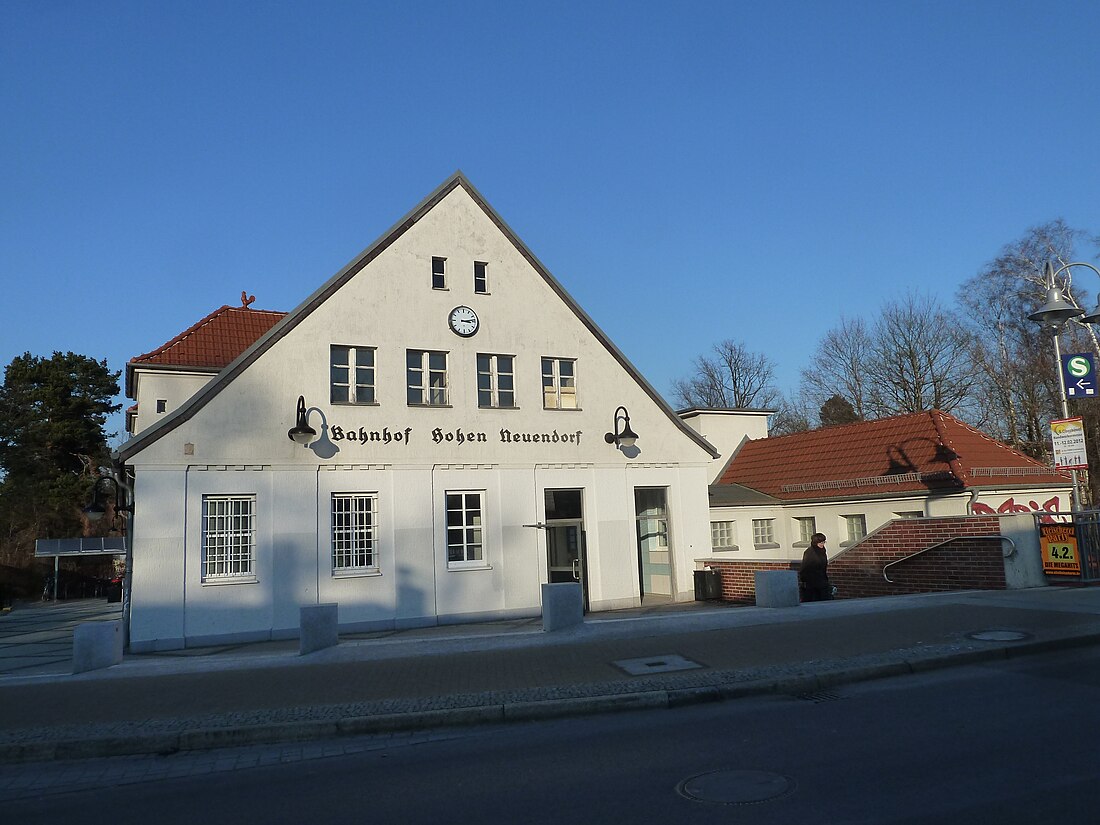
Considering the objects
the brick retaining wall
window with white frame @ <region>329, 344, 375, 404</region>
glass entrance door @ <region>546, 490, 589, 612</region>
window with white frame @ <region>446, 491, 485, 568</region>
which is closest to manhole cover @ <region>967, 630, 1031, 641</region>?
the brick retaining wall

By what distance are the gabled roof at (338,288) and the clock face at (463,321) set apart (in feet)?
7.78

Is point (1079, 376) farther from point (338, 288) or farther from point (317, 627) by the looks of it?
point (338, 288)

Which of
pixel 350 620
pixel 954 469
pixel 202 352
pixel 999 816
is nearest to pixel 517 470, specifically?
pixel 350 620

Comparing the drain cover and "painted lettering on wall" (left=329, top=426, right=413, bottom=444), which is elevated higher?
"painted lettering on wall" (left=329, top=426, right=413, bottom=444)

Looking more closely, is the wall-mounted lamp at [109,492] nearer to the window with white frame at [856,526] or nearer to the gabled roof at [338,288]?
the gabled roof at [338,288]

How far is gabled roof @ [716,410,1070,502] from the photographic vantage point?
24.1 m

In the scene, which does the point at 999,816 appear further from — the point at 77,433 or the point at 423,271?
the point at 77,433

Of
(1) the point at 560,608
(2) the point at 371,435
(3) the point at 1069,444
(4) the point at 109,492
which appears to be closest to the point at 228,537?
(4) the point at 109,492

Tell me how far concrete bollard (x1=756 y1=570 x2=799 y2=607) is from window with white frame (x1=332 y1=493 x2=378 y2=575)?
29.8ft

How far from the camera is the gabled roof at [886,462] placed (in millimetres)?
24078

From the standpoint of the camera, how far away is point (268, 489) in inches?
727

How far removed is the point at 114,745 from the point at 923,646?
9.29 m

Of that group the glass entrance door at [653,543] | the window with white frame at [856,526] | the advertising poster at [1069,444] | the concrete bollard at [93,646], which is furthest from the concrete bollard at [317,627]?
the window with white frame at [856,526]

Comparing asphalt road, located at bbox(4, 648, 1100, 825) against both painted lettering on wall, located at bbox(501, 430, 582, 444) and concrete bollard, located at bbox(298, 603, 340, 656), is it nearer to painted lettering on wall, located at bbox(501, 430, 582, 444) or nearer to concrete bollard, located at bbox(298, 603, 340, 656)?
concrete bollard, located at bbox(298, 603, 340, 656)
